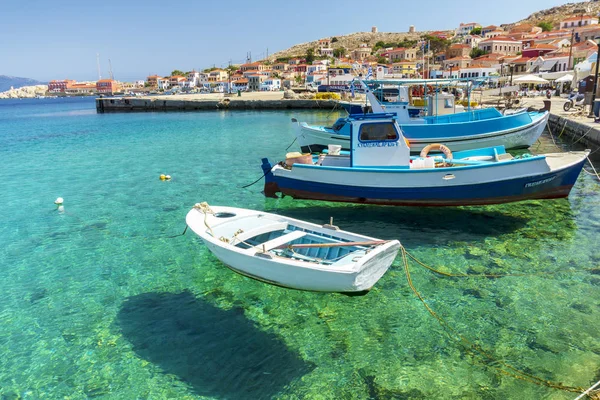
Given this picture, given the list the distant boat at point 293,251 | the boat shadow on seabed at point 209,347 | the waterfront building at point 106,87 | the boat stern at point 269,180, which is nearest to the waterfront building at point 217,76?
the waterfront building at point 106,87

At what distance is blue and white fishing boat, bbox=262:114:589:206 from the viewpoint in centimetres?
1007

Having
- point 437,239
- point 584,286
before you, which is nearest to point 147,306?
point 437,239

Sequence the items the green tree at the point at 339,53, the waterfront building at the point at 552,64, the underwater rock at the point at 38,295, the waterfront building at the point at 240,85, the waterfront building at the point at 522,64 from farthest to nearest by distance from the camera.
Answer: the green tree at the point at 339,53 < the waterfront building at the point at 240,85 < the waterfront building at the point at 522,64 < the waterfront building at the point at 552,64 < the underwater rock at the point at 38,295

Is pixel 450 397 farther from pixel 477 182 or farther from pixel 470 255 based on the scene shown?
pixel 477 182

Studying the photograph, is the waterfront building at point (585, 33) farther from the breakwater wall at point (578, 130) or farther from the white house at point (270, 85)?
the breakwater wall at point (578, 130)

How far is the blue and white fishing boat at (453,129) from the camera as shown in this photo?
54.4 feet

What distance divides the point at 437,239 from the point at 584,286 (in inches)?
120

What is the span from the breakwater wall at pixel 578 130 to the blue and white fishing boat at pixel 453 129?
87.4 inches

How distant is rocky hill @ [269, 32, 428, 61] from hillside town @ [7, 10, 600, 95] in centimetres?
224

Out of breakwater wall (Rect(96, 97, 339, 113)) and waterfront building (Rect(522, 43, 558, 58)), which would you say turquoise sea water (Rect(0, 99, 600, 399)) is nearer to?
breakwater wall (Rect(96, 97, 339, 113))

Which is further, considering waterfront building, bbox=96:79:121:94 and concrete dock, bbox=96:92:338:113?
waterfront building, bbox=96:79:121:94

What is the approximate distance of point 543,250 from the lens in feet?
28.4

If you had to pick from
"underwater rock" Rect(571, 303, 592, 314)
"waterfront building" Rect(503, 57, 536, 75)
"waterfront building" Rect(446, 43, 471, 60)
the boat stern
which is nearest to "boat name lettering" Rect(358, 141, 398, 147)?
the boat stern

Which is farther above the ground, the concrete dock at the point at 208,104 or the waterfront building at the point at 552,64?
the waterfront building at the point at 552,64
